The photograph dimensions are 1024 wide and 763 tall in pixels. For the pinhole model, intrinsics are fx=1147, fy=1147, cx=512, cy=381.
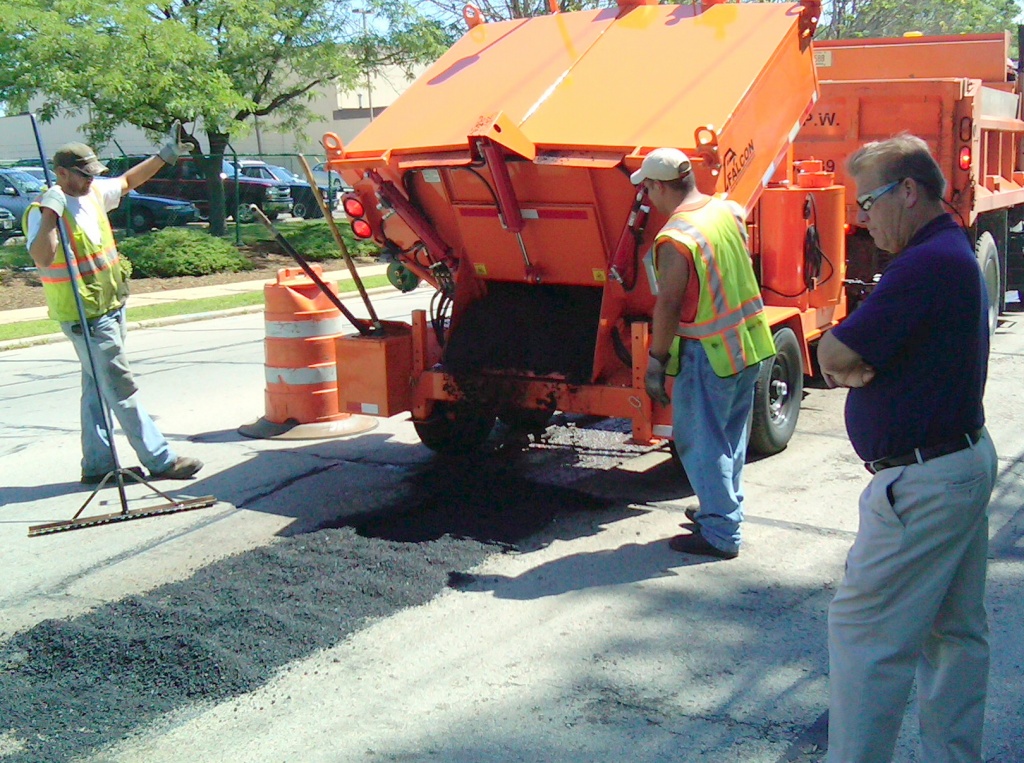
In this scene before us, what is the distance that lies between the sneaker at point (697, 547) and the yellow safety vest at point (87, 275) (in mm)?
3508

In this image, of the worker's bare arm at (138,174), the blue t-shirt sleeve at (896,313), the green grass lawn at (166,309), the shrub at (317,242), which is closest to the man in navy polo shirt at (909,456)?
the blue t-shirt sleeve at (896,313)

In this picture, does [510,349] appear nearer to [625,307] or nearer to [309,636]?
[625,307]

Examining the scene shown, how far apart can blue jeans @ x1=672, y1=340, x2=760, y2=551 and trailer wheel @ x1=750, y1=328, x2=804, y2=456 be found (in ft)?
4.36

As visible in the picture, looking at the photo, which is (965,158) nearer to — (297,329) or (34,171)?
(297,329)

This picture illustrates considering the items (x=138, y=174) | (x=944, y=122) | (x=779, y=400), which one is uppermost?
(x=944, y=122)

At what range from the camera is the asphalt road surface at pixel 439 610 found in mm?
3756

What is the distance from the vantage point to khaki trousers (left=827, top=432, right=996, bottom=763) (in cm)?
297

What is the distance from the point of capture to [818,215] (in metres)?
7.36

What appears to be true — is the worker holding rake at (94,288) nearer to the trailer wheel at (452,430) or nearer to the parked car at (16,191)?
the trailer wheel at (452,430)

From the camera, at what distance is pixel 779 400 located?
23.2 ft

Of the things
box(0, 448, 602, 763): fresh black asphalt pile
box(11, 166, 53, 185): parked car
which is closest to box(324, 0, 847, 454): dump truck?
box(0, 448, 602, 763): fresh black asphalt pile

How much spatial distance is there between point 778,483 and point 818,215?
1918 millimetres

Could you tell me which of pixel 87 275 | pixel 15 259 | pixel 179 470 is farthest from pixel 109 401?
pixel 15 259

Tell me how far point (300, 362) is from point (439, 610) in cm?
329
